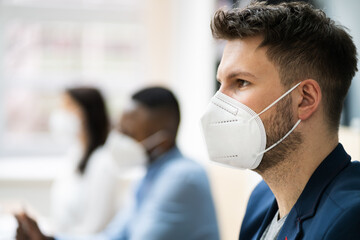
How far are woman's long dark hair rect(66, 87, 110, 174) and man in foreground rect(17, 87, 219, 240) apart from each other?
2.41 feet

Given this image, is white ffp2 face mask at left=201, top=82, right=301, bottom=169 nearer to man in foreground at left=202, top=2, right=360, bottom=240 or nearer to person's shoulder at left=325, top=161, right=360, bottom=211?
man in foreground at left=202, top=2, right=360, bottom=240

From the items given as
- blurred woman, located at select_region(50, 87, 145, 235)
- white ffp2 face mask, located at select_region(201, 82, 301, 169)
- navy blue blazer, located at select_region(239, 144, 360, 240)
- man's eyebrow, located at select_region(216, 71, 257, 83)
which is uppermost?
man's eyebrow, located at select_region(216, 71, 257, 83)

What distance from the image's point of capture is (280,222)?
1.04 metres

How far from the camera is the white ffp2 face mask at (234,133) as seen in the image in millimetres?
1010

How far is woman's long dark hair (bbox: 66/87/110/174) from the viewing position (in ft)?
8.77

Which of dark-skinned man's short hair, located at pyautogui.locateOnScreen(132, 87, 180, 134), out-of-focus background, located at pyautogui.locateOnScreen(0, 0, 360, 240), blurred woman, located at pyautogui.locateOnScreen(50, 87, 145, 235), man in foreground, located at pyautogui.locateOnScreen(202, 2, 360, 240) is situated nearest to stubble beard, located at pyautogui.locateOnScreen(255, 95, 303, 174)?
man in foreground, located at pyautogui.locateOnScreen(202, 2, 360, 240)

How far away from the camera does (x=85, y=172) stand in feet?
8.57

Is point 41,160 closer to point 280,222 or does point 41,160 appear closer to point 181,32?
point 181,32

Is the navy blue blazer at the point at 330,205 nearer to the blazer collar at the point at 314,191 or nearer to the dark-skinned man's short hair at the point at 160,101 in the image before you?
the blazer collar at the point at 314,191

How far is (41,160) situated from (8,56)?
946mm

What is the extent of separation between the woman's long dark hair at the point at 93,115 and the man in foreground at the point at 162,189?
2.41 feet

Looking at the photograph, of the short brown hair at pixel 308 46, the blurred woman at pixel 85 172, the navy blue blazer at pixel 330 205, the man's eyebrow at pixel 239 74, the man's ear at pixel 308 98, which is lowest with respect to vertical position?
the blurred woman at pixel 85 172

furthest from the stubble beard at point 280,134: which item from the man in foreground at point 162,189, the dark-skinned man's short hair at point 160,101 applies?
the dark-skinned man's short hair at point 160,101

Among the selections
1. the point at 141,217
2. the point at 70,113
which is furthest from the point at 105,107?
the point at 141,217
